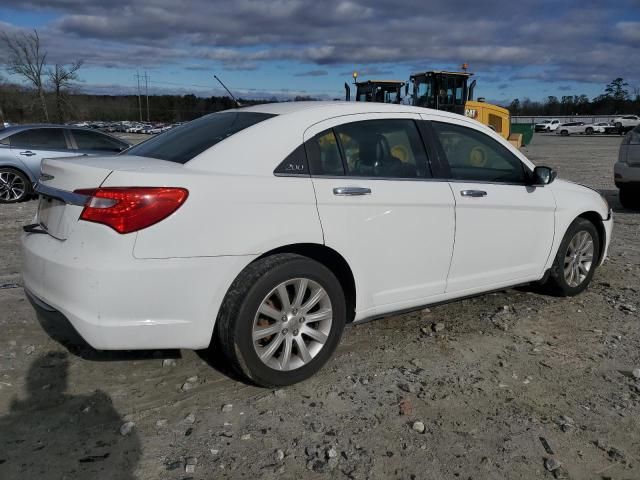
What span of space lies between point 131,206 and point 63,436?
124 centimetres

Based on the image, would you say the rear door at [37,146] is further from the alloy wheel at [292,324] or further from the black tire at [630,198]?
the black tire at [630,198]

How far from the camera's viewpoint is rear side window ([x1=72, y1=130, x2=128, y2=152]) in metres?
10.9

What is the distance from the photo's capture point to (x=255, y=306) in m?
3.18

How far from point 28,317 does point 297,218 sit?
258cm

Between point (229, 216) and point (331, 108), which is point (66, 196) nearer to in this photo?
point (229, 216)

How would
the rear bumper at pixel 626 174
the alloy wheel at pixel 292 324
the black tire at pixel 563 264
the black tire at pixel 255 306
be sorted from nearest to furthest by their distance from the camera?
the black tire at pixel 255 306, the alloy wheel at pixel 292 324, the black tire at pixel 563 264, the rear bumper at pixel 626 174

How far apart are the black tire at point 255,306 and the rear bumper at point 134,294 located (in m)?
0.07

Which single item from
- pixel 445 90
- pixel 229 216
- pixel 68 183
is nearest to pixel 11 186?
pixel 68 183

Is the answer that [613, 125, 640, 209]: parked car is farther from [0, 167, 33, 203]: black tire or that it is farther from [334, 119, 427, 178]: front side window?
[0, 167, 33, 203]: black tire

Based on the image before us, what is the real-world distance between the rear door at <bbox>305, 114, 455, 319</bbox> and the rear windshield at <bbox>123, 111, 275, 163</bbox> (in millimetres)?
502

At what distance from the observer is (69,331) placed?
3059mm

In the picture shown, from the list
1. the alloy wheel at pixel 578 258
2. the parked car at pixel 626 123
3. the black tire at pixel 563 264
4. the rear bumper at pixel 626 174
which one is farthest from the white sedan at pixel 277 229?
the parked car at pixel 626 123

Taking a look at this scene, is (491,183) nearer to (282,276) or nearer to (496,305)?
(496,305)

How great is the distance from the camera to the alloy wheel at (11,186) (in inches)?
413
